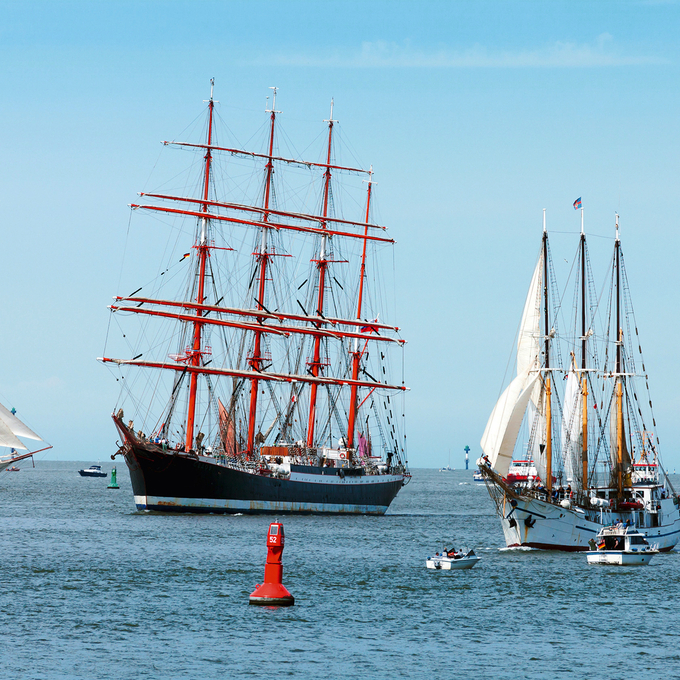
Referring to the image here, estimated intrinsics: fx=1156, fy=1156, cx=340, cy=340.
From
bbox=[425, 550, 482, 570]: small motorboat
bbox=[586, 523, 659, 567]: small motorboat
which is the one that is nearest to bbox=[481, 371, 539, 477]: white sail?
bbox=[586, 523, 659, 567]: small motorboat

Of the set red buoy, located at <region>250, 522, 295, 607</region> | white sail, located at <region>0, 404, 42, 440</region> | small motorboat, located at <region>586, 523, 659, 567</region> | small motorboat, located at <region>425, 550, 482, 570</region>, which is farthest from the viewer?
white sail, located at <region>0, 404, 42, 440</region>

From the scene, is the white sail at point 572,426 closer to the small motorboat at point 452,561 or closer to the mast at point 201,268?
the small motorboat at point 452,561

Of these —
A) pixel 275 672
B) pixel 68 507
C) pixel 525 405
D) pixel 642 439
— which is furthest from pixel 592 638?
pixel 68 507

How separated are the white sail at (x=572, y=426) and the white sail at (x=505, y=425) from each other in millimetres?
4685

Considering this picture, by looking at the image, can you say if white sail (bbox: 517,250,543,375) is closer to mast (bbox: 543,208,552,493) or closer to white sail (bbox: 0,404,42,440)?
mast (bbox: 543,208,552,493)

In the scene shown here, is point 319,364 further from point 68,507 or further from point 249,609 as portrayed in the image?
point 249,609

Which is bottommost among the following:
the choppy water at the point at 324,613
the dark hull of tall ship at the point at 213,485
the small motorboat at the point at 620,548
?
the choppy water at the point at 324,613

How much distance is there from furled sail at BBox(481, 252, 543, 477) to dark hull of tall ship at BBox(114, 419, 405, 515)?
88.8ft

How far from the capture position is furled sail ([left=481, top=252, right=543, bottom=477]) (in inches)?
2729

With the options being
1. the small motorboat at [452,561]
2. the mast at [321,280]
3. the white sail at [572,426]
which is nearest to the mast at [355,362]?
the mast at [321,280]

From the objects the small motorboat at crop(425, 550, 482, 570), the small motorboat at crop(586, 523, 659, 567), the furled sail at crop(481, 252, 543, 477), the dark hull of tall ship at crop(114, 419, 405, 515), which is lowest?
the small motorboat at crop(425, 550, 482, 570)

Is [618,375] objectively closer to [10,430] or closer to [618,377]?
[618,377]

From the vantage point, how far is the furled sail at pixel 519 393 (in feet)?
227

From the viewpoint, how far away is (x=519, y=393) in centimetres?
7056
